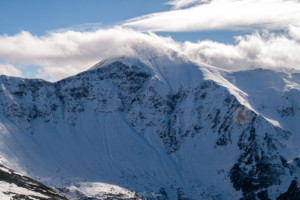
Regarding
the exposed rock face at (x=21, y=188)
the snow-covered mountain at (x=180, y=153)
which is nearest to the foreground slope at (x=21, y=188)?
the exposed rock face at (x=21, y=188)

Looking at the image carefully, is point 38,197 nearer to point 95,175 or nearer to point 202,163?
point 95,175

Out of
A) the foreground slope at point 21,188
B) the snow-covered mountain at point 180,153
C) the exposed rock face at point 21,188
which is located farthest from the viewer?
the snow-covered mountain at point 180,153

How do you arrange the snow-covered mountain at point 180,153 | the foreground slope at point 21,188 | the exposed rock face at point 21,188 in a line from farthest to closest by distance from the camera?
the snow-covered mountain at point 180,153 < the exposed rock face at point 21,188 < the foreground slope at point 21,188

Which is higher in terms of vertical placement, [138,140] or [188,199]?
[138,140]

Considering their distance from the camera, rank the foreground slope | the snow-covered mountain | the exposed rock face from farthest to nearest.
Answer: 1. the snow-covered mountain
2. the exposed rock face
3. the foreground slope

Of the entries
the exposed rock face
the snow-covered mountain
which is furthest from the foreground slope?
the snow-covered mountain

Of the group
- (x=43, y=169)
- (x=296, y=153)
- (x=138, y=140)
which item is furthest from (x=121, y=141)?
(x=296, y=153)

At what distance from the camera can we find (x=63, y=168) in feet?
549

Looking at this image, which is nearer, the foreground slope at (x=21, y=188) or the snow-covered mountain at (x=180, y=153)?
the foreground slope at (x=21, y=188)

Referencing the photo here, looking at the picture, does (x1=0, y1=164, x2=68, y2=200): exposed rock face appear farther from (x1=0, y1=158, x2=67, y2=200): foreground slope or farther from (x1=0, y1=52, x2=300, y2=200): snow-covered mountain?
(x1=0, y1=52, x2=300, y2=200): snow-covered mountain

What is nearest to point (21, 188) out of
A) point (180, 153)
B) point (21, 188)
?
point (21, 188)

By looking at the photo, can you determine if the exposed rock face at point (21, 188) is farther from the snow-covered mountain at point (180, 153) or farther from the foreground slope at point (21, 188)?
the snow-covered mountain at point (180, 153)

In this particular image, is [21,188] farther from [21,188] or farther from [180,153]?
[180,153]

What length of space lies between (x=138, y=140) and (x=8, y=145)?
77.5 m
